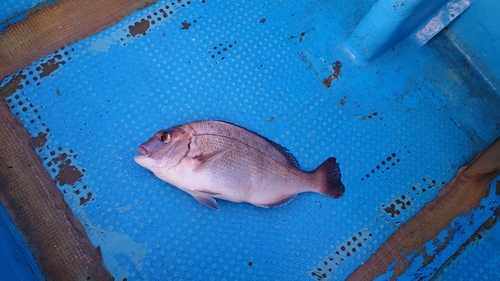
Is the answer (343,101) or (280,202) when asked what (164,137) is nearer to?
(280,202)

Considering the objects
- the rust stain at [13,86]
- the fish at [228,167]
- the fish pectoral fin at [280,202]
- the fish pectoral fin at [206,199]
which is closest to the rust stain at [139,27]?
the rust stain at [13,86]

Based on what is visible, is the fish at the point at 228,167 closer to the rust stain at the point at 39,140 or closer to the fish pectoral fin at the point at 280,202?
the fish pectoral fin at the point at 280,202

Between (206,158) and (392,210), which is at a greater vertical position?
(206,158)

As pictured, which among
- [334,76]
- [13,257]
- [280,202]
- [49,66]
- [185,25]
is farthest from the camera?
[334,76]

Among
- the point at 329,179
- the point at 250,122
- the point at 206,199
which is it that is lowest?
the point at 329,179

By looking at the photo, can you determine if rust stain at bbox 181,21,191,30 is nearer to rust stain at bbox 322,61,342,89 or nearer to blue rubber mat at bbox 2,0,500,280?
blue rubber mat at bbox 2,0,500,280

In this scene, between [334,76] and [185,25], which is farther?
[334,76]

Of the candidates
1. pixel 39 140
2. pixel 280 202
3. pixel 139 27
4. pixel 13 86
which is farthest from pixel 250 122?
pixel 13 86

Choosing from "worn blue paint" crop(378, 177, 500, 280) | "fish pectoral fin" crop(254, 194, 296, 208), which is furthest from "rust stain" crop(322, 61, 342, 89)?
"worn blue paint" crop(378, 177, 500, 280)
